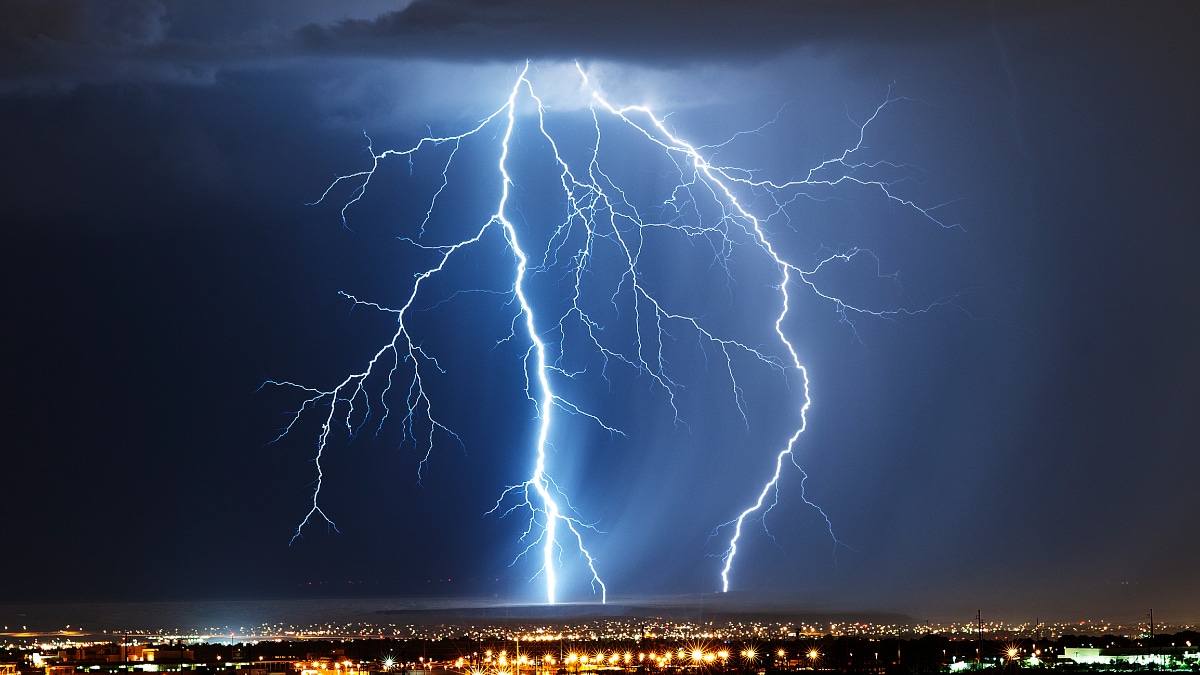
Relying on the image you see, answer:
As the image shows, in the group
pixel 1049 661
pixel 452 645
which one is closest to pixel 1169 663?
pixel 1049 661

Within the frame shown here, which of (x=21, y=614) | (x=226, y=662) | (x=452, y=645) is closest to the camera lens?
(x=226, y=662)

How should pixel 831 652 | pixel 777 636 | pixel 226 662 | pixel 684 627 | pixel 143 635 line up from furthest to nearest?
1. pixel 684 627
2. pixel 777 636
3. pixel 143 635
4. pixel 831 652
5. pixel 226 662

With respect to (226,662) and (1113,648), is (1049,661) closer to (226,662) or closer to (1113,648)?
(1113,648)

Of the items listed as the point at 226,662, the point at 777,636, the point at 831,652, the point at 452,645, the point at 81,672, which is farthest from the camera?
the point at 777,636

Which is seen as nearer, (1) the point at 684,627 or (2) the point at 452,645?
(2) the point at 452,645

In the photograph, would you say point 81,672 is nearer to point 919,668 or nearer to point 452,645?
point 919,668

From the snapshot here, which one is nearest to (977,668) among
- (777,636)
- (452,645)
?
(452,645)

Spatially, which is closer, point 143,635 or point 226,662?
point 226,662

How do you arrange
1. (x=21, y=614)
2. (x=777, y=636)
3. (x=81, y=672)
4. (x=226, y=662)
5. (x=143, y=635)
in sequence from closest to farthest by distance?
(x=81, y=672), (x=226, y=662), (x=143, y=635), (x=777, y=636), (x=21, y=614)

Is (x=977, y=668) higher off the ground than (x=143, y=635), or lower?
lower
